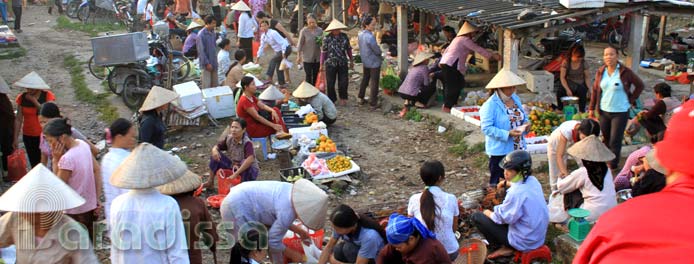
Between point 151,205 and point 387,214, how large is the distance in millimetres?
2866

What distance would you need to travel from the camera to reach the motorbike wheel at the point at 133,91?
11.8 metres

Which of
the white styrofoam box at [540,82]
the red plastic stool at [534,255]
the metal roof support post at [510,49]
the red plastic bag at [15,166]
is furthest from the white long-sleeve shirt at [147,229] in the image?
the white styrofoam box at [540,82]

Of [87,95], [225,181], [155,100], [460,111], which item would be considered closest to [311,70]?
[460,111]

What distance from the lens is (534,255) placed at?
6.07m

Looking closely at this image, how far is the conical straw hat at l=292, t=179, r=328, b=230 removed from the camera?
527 centimetres

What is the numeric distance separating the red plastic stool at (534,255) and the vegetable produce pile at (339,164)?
295cm

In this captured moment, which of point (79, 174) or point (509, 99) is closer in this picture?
point (79, 174)

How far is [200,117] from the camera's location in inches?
426

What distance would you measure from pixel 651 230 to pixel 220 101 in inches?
Result: 394

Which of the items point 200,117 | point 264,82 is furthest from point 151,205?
point 264,82

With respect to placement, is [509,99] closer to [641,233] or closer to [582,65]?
[582,65]

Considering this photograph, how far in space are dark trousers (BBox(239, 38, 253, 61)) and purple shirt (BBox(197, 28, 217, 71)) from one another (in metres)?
2.70

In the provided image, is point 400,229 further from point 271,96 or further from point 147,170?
point 271,96

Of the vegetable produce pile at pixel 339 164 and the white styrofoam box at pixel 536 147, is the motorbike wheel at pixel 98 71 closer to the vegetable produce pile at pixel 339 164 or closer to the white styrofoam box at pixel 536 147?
the vegetable produce pile at pixel 339 164
